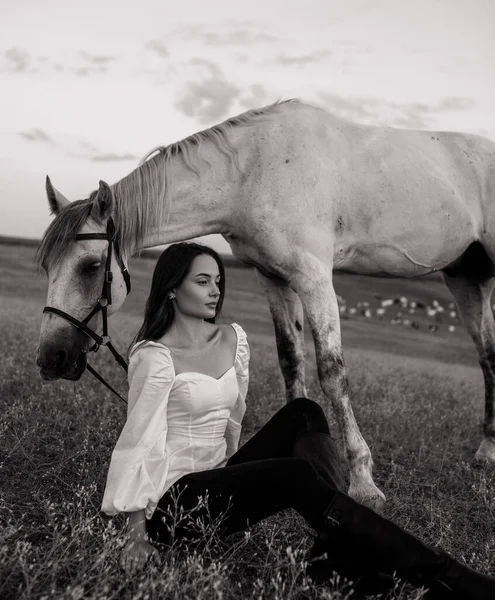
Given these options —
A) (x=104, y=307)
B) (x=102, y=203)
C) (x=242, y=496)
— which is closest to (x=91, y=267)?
(x=104, y=307)

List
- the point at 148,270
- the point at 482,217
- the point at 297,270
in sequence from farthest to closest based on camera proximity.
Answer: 1. the point at 148,270
2. the point at 482,217
3. the point at 297,270

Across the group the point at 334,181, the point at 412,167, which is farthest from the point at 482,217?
the point at 334,181

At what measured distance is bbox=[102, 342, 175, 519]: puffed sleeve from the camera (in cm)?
264

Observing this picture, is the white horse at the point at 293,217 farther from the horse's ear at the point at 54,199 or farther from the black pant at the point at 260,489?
the black pant at the point at 260,489

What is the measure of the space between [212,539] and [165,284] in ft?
4.29

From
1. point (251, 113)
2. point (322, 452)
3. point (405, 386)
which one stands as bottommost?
point (405, 386)

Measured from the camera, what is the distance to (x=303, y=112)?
4812mm

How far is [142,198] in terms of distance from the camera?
411cm

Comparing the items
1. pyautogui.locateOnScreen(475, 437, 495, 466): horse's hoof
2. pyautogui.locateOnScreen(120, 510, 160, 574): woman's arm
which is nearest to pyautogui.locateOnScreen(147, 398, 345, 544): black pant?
pyautogui.locateOnScreen(120, 510, 160, 574): woman's arm

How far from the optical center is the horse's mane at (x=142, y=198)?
3.69 metres

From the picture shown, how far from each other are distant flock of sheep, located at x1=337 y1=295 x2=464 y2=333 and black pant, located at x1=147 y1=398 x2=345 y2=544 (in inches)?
694

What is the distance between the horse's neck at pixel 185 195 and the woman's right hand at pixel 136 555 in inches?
84.1

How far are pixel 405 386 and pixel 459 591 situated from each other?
6.83m

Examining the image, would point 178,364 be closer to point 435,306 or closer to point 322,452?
point 322,452
